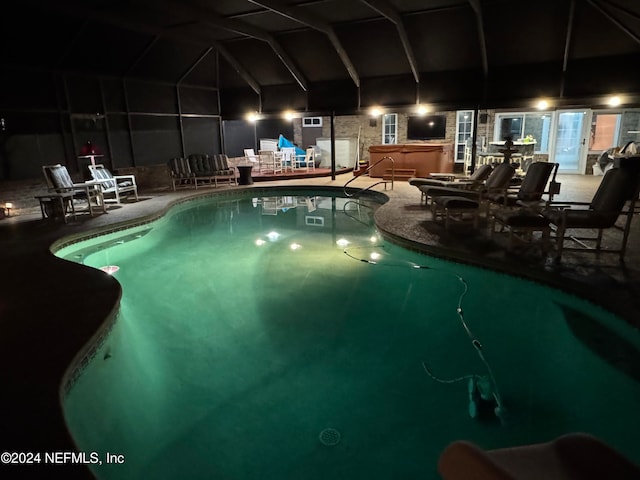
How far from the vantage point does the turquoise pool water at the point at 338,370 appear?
250cm

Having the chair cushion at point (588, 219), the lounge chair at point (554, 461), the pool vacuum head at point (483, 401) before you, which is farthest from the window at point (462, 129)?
the lounge chair at point (554, 461)

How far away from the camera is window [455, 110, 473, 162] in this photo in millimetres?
13102

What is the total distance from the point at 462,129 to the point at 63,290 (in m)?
12.4

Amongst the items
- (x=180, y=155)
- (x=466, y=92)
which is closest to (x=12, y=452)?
(x=466, y=92)

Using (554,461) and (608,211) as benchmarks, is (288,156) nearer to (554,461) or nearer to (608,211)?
(608,211)

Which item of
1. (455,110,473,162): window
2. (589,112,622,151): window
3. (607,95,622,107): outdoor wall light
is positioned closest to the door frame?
(589,112,622,151): window

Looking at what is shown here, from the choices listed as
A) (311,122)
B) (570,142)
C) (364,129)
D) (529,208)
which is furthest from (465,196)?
(311,122)

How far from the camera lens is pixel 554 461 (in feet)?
4.57

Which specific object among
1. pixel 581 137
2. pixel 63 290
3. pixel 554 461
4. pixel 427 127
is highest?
pixel 427 127

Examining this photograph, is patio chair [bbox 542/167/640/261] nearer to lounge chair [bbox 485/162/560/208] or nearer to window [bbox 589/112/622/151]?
lounge chair [bbox 485/162/560/208]

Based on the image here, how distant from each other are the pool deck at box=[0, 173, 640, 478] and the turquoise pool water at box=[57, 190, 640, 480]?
0.61 ft

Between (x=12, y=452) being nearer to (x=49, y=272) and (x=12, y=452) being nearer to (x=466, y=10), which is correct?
(x=49, y=272)

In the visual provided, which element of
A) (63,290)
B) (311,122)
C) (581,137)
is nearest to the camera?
Result: (63,290)

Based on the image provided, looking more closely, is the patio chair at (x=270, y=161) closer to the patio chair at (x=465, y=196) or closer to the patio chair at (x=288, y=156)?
the patio chair at (x=288, y=156)
